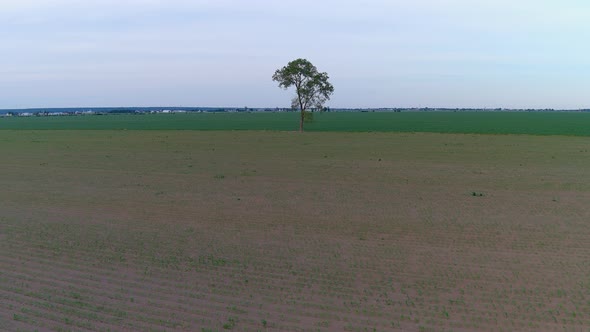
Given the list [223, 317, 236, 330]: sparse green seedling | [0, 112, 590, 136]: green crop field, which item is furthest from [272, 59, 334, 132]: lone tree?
[223, 317, 236, 330]: sparse green seedling

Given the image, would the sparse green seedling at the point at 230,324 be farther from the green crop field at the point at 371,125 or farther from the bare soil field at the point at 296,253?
the green crop field at the point at 371,125

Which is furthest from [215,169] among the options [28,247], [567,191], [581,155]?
[581,155]

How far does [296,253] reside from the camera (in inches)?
358

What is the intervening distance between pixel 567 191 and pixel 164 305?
45.7 ft

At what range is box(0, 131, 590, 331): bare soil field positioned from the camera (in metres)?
6.42

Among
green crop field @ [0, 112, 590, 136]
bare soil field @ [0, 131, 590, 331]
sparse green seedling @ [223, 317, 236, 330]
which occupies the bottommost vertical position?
sparse green seedling @ [223, 317, 236, 330]

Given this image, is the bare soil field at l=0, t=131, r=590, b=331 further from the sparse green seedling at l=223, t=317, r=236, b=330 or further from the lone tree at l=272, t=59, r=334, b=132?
the lone tree at l=272, t=59, r=334, b=132

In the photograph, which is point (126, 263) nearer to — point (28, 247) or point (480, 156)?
point (28, 247)

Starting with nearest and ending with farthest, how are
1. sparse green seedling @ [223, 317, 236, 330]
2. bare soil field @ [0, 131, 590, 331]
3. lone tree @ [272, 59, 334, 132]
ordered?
sparse green seedling @ [223, 317, 236, 330], bare soil field @ [0, 131, 590, 331], lone tree @ [272, 59, 334, 132]

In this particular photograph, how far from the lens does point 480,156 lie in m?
26.3

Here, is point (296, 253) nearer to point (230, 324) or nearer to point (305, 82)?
point (230, 324)

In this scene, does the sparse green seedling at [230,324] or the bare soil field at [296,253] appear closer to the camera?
the sparse green seedling at [230,324]

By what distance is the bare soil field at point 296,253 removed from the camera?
21.1 ft

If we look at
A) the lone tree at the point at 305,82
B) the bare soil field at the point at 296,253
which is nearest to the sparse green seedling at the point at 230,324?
the bare soil field at the point at 296,253
